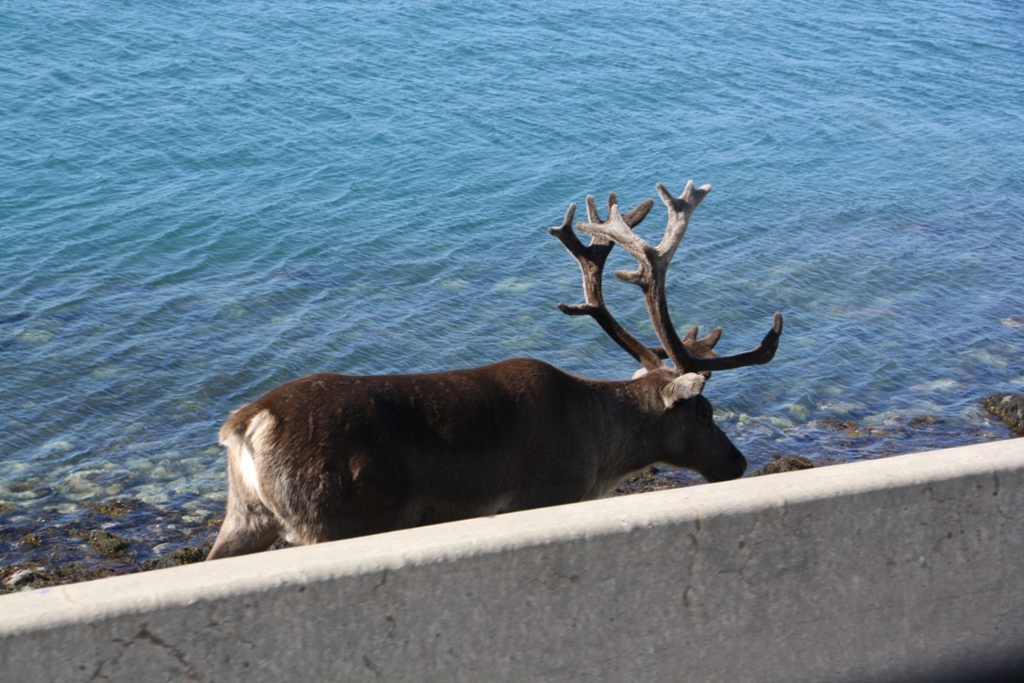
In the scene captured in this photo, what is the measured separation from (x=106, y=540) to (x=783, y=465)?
16.3ft

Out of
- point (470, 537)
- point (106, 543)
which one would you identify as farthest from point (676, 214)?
point (106, 543)

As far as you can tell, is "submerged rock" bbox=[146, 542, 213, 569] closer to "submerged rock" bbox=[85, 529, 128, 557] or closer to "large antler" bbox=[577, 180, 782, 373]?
"submerged rock" bbox=[85, 529, 128, 557]

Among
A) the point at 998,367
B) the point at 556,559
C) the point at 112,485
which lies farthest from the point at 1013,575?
the point at 998,367

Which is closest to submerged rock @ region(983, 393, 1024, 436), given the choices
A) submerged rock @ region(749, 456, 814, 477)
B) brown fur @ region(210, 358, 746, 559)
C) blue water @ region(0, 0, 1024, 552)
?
blue water @ region(0, 0, 1024, 552)

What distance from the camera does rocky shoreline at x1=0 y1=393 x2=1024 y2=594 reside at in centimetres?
709

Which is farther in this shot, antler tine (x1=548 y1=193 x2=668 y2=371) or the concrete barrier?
antler tine (x1=548 y1=193 x2=668 y2=371)

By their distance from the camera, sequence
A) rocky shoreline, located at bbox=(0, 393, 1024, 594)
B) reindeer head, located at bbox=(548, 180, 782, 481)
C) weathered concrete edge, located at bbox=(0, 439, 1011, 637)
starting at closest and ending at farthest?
weathered concrete edge, located at bbox=(0, 439, 1011, 637), reindeer head, located at bbox=(548, 180, 782, 481), rocky shoreline, located at bbox=(0, 393, 1024, 594)

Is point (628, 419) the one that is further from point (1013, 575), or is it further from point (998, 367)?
point (998, 367)

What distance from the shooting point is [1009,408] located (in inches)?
434

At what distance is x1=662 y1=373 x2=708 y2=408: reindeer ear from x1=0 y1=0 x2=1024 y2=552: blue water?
3418mm

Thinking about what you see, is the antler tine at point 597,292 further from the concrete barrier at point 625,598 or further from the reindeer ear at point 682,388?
the concrete barrier at point 625,598

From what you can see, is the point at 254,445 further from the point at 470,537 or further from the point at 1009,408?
the point at 1009,408

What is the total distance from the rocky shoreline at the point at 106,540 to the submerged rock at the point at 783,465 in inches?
0.4

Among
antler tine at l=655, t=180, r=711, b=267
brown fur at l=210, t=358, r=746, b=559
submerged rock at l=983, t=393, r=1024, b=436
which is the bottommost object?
submerged rock at l=983, t=393, r=1024, b=436
